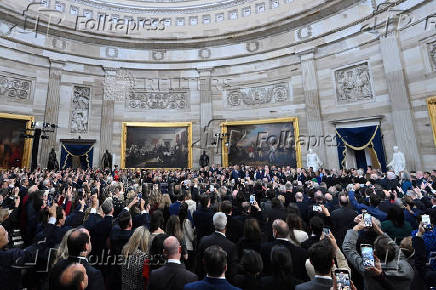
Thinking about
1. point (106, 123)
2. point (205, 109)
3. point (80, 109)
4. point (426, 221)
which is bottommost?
point (426, 221)

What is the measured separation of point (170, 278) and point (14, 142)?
71.1 ft

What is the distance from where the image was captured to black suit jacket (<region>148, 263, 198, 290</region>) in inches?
101

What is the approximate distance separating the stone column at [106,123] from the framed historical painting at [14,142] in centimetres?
499

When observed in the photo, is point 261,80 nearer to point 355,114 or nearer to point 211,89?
point 211,89

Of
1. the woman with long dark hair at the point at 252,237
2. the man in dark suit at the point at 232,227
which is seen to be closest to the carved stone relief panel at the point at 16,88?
the man in dark suit at the point at 232,227

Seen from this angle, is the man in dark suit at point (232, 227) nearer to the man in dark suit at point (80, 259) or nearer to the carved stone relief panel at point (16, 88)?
the man in dark suit at point (80, 259)

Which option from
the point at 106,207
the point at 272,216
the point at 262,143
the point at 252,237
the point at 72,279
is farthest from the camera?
the point at 262,143

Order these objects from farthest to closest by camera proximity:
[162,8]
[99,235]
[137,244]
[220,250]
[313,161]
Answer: [162,8]
[313,161]
[99,235]
[137,244]
[220,250]

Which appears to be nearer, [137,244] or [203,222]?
[137,244]

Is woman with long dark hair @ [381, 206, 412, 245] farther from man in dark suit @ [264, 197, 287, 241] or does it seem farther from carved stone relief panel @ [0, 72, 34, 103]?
carved stone relief panel @ [0, 72, 34, 103]

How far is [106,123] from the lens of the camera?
2206 cm

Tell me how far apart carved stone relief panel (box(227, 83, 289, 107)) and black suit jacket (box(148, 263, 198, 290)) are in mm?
20220

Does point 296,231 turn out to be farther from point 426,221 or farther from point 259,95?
point 259,95

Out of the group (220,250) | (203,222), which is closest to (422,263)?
(220,250)
